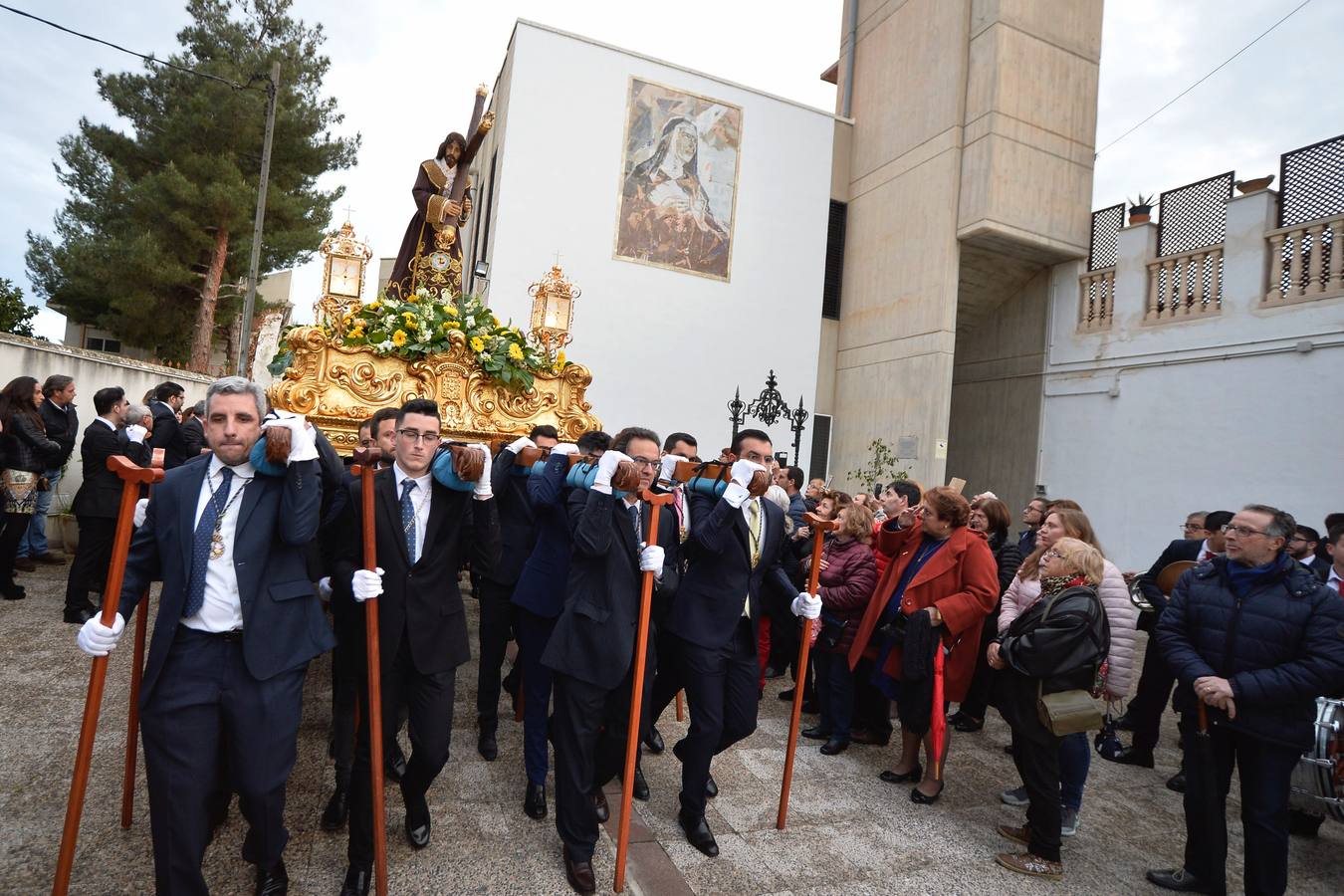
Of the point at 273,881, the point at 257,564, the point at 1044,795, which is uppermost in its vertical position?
the point at 257,564

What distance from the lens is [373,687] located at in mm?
2908

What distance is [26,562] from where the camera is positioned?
746 centimetres

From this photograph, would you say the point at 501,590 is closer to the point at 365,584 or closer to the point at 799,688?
the point at 365,584

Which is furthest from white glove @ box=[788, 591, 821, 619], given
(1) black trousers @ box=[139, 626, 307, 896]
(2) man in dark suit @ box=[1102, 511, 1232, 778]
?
(2) man in dark suit @ box=[1102, 511, 1232, 778]

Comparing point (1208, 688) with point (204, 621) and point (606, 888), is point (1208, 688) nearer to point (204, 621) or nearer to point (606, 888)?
point (606, 888)

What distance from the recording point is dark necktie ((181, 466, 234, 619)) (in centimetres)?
252

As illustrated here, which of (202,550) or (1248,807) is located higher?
(202,550)

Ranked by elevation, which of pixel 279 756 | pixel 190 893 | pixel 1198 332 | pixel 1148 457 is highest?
pixel 1198 332

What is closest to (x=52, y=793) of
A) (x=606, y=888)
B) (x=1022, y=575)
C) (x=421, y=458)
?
(x=421, y=458)

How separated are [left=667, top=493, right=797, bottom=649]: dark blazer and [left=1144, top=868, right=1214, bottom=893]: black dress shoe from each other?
2256 mm

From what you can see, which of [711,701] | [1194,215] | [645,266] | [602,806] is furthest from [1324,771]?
[645,266]

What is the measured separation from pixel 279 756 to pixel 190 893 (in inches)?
17.9

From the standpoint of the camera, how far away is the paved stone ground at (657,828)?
305cm

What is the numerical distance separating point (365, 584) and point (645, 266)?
44.3 ft
